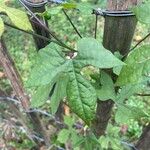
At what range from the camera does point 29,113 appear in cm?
183

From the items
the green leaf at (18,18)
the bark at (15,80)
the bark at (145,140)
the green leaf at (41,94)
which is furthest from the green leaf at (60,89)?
the bark at (145,140)

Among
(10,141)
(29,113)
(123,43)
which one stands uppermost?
(123,43)

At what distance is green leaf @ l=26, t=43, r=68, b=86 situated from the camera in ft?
2.84

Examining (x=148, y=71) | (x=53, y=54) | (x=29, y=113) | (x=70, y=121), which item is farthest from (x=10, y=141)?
(x=148, y=71)

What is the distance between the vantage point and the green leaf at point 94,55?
83cm

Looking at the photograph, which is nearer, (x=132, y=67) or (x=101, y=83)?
(x=132, y=67)

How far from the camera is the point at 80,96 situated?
83cm

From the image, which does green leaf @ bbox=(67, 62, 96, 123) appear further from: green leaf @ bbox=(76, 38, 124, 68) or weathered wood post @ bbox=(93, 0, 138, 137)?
weathered wood post @ bbox=(93, 0, 138, 137)

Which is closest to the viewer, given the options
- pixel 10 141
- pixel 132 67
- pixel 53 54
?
pixel 132 67

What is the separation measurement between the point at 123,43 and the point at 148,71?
0.26 metres

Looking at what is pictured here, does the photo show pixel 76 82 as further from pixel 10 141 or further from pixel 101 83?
pixel 10 141

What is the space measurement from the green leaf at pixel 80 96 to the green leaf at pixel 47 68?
0.04 m

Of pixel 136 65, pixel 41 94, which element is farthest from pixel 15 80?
pixel 136 65

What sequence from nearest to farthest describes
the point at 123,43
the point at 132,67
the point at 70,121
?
the point at 132,67 < the point at 123,43 < the point at 70,121
